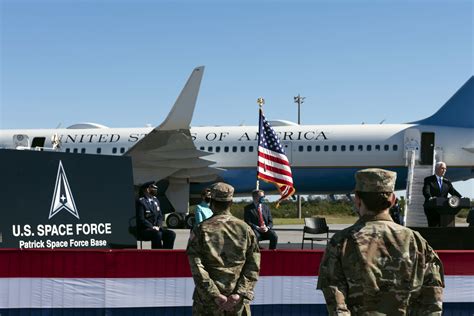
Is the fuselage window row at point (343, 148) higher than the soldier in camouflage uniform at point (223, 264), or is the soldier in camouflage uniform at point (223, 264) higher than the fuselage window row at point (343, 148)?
the fuselage window row at point (343, 148)

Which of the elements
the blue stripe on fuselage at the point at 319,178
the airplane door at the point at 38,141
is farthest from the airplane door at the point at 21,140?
the blue stripe on fuselage at the point at 319,178

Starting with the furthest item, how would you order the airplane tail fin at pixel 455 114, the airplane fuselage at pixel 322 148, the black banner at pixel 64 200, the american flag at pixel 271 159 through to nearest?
the airplane tail fin at pixel 455 114
the airplane fuselage at pixel 322 148
the american flag at pixel 271 159
the black banner at pixel 64 200

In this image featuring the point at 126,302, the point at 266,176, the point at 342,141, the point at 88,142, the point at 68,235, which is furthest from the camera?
the point at 88,142

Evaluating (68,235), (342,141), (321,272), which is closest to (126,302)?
(68,235)

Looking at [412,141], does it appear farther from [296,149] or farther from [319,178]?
[296,149]

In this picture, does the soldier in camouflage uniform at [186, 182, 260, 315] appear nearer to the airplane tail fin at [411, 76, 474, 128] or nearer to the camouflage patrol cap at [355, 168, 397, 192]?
the camouflage patrol cap at [355, 168, 397, 192]

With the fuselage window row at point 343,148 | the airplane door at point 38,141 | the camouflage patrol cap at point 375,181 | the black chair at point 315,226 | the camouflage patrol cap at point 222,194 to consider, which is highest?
the airplane door at point 38,141

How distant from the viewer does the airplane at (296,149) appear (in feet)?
82.1

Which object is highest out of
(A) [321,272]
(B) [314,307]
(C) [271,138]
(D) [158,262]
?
(C) [271,138]

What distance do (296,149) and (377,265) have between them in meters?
22.5

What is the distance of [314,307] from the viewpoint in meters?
7.46

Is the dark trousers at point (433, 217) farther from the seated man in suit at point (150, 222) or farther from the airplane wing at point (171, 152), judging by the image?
the airplane wing at point (171, 152)

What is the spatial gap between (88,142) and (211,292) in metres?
23.5

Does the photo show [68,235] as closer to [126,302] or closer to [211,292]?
[126,302]
